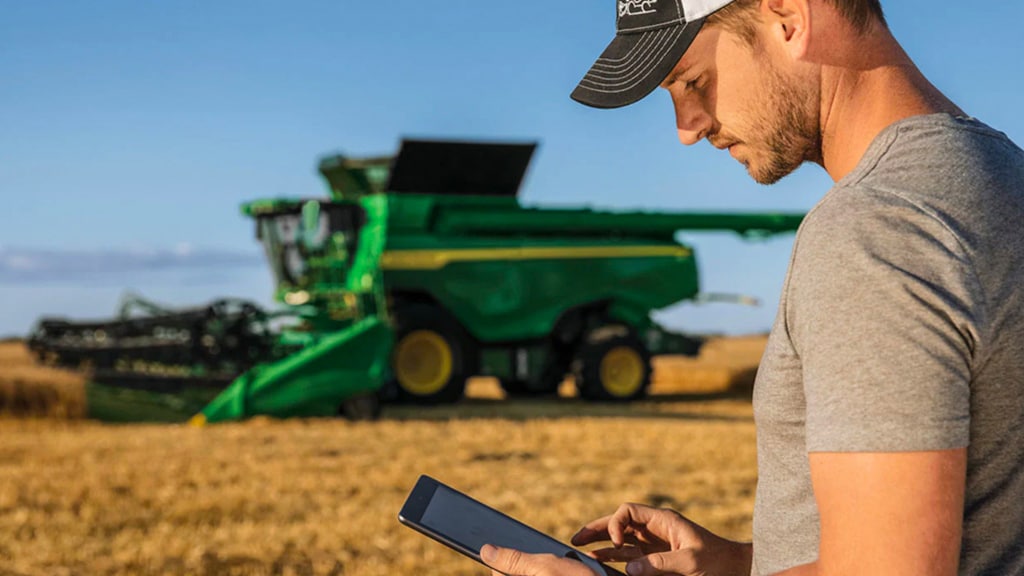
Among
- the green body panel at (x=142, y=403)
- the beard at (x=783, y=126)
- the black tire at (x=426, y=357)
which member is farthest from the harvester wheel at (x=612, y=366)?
the beard at (x=783, y=126)

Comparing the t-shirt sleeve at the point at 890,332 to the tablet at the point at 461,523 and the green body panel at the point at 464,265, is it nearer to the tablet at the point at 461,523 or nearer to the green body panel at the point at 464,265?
the tablet at the point at 461,523

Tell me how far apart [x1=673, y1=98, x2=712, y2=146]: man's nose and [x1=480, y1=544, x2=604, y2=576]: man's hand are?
21.8 inches

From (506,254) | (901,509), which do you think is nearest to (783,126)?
(901,509)

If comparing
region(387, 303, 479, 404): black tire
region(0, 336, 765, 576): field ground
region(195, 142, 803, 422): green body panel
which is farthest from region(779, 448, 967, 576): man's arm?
region(387, 303, 479, 404): black tire

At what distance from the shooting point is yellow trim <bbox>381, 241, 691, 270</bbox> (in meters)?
14.2

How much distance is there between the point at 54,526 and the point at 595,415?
27.8 ft

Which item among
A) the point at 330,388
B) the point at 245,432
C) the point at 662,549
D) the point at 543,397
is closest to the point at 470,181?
the point at 543,397

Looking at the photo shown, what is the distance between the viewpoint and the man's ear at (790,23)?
1.23m

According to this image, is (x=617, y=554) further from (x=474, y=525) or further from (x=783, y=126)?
(x=783, y=126)

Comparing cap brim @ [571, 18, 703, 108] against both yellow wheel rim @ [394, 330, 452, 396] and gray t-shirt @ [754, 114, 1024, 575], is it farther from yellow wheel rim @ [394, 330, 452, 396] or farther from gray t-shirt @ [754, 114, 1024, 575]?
yellow wheel rim @ [394, 330, 452, 396]

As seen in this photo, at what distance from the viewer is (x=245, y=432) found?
10117 mm

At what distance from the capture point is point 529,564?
4.19 ft

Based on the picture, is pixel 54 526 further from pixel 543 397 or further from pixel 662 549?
pixel 543 397

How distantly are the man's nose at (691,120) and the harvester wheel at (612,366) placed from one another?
46.7ft
